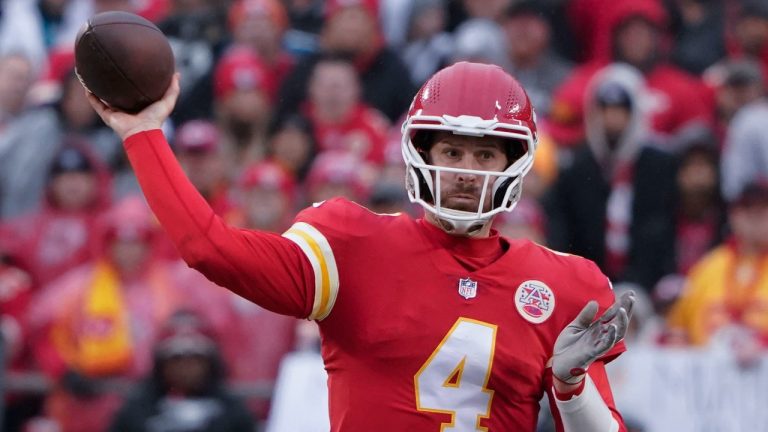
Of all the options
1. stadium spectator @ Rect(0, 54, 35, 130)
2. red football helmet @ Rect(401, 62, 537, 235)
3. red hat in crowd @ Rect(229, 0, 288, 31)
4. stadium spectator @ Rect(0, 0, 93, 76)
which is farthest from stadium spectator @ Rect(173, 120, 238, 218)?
red football helmet @ Rect(401, 62, 537, 235)

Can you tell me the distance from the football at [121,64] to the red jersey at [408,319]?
0.38 metres

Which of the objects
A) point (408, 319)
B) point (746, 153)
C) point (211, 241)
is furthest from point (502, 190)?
point (746, 153)

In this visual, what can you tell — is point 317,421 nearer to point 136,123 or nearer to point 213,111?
point 213,111

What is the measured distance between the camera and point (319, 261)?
3.51 metres

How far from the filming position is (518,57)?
842cm

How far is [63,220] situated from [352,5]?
6.65ft

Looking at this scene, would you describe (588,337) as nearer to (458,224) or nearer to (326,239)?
(458,224)

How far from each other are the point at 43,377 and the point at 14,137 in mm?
1692

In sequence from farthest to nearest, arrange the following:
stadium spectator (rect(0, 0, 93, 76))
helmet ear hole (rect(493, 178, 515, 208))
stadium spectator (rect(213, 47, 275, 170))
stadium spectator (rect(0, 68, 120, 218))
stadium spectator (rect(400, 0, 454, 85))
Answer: stadium spectator (rect(0, 0, 93, 76)) < stadium spectator (rect(400, 0, 454, 85)) < stadium spectator (rect(213, 47, 275, 170)) < stadium spectator (rect(0, 68, 120, 218)) < helmet ear hole (rect(493, 178, 515, 208))

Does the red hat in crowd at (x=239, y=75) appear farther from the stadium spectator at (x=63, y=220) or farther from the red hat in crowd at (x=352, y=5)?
the stadium spectator at (x=63, y=220)

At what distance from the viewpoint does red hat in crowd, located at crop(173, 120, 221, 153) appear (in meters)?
7.95

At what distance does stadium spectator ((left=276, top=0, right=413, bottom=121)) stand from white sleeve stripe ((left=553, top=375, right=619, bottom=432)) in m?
4.84

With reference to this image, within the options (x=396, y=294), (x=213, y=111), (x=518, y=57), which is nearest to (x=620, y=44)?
(x=518, y=57)

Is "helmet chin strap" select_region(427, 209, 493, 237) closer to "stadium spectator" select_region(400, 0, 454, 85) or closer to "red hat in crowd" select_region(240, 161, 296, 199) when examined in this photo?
"red hat in crowd" select_region(240, 161, 296, 199)
